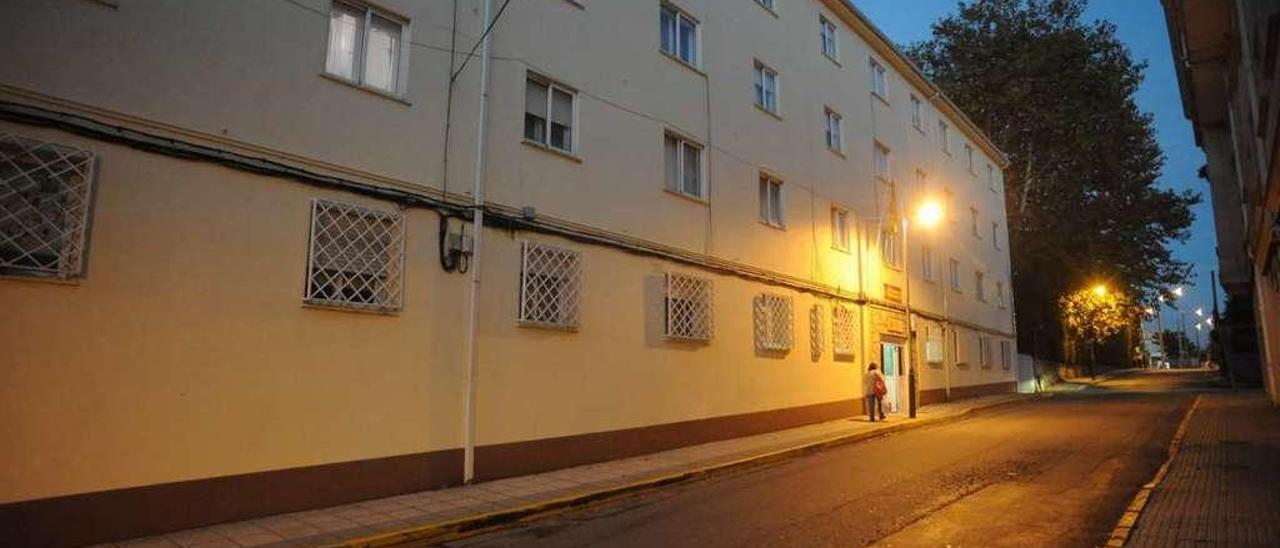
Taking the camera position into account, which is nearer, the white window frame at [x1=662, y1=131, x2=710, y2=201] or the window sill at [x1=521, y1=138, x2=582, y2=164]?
the window sill at [x1=521, y1=138, x2=582, y2=164]

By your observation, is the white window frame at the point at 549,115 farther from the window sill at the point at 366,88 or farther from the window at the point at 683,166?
the window at the point at 683,166

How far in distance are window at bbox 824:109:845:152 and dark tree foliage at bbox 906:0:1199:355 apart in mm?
22536

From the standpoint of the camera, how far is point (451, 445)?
955cm

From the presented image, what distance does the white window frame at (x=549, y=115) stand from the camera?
11.4 metres

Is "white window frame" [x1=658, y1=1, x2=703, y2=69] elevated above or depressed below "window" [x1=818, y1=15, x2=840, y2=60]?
below

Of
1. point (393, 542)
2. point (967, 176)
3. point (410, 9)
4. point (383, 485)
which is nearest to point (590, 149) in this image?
point (410, 9)

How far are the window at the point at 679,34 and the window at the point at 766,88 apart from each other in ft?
7.57

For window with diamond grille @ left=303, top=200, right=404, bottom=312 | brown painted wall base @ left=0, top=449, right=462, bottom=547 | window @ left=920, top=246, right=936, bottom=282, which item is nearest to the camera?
brown painted wall base @ left=0, top=449, right=462, bottom=547

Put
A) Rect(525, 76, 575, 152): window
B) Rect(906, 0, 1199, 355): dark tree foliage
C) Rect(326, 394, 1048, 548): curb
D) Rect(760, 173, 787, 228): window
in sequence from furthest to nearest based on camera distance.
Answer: Rect(906, 0, 1199, 355): dark tree foliage → Rect(760, 173, 787, 228): window → Rect(525, 76, 575, 152): window → Rect(326, 394, 1048, 548): curb

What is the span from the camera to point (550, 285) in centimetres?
1112

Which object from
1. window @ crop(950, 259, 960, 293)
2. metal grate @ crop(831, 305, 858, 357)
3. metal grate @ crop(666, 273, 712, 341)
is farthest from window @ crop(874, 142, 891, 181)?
metal grate @ crop(666, 273, 712, 341)

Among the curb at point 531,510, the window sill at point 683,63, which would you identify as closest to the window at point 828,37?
the window sill at point 683,63

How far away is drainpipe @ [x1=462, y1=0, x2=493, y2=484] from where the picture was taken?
9.67 m

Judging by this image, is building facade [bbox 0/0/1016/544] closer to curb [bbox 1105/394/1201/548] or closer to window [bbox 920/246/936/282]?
curb [bbox 1105/394/1201/548]
